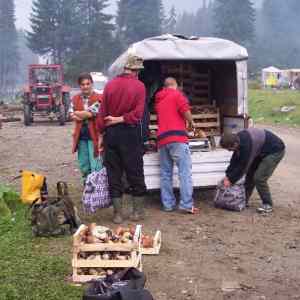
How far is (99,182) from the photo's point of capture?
24.1ft

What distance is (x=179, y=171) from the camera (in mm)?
8023

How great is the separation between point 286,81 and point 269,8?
37207 mm

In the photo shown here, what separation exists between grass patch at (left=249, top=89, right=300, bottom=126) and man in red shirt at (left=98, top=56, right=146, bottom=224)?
572 inches

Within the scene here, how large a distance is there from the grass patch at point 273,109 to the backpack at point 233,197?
13426 millimetres

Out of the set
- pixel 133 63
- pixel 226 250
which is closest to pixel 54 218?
pixel 226 250

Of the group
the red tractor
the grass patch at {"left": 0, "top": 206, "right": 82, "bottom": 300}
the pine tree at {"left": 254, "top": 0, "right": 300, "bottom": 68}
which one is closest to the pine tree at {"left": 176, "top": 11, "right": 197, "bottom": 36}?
the pine tree at {"left": 254, "top": 0, "right": 300, "bottom": 68}

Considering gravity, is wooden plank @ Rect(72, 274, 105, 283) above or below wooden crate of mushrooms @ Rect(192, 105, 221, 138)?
below

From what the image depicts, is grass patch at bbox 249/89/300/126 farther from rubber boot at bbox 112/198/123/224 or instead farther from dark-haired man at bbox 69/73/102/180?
rubber boot at bbox 112/198/123/224

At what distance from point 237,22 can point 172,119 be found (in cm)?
6227

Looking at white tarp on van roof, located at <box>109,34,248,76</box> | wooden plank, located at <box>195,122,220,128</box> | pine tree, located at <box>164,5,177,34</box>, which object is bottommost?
wooden plank, located at <box>195,122,220,128</box>

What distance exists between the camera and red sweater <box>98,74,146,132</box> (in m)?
7.24

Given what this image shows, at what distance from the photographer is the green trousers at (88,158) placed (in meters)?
8.07

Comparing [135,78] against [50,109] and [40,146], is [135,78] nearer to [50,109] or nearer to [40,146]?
[40,146]

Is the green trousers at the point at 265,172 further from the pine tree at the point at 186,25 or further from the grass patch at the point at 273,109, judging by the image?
the pine tree at the point at 186,25
